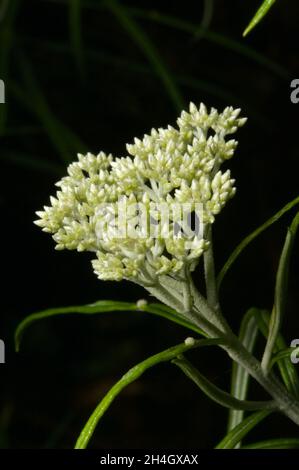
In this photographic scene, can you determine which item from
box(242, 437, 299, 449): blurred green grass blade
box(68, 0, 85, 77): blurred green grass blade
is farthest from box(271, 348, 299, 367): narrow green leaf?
box(68, 0, 85, 77): blurred green grass blade

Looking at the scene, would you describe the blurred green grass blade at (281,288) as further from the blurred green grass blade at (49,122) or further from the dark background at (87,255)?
the dark background at (87,255)

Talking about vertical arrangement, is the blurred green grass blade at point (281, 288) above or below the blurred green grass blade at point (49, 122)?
below

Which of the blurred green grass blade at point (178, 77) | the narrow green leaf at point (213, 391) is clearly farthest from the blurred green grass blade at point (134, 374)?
the blurred green grass blade at point (178, 77)

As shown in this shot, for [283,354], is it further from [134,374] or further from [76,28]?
[76,28]

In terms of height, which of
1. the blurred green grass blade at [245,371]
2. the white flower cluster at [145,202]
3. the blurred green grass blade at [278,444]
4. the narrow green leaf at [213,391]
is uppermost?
the white flower cluster at [145,202]

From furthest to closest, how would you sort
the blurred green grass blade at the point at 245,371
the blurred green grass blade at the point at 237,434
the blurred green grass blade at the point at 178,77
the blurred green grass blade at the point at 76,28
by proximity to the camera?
the blurred green grass blade at the point at 178,77 < the blurred green grass blade at the point at 76,28 < the blurred green grass blade at the point at 245,371 < the blurred green grass blade at the point at 237,434

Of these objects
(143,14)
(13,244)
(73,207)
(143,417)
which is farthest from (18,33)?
(73,207)

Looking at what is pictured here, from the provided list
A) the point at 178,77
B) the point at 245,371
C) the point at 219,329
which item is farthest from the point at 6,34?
the point at 219,329

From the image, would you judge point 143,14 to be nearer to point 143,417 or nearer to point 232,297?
point 232,297
